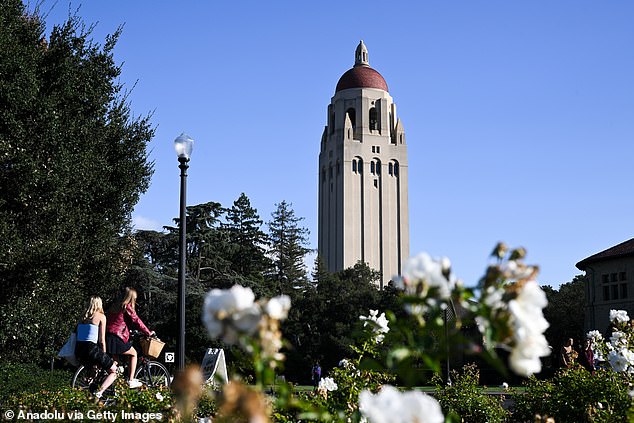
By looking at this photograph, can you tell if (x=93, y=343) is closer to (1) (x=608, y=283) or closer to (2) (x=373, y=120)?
(1) (x=608, y=283)

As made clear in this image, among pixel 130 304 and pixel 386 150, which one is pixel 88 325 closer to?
pixel 130 304

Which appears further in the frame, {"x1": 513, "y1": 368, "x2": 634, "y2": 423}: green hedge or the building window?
the building window

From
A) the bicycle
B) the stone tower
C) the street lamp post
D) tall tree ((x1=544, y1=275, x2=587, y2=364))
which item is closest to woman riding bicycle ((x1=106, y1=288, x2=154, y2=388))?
the bicycle

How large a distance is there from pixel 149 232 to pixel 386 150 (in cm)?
4996

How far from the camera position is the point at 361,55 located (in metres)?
101

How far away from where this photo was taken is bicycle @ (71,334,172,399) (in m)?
8.24

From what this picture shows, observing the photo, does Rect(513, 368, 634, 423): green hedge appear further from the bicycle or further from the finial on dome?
the finial on dome

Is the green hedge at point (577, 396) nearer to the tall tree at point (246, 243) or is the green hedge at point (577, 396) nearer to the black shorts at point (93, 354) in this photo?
the black shorts at point (93, 354)

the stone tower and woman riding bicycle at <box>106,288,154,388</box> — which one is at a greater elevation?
the stone tower

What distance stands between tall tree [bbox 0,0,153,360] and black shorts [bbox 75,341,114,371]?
6.89m

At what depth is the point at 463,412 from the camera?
9914 millimetres

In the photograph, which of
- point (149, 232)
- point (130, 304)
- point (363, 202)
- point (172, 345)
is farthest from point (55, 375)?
point (363, 202)

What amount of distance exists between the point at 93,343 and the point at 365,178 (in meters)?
86.3

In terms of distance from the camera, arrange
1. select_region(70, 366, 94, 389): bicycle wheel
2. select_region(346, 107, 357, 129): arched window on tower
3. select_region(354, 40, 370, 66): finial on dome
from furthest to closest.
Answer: select_region(354, 40, 370, 66): finial on dome, select_region(346, 107, 357, 129): arched window on tower, select_region(70, 366, 94, 389): bicycle wheel
